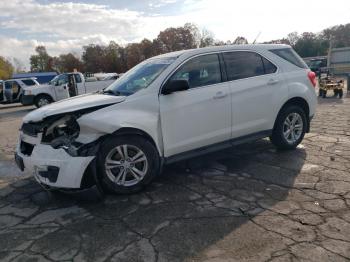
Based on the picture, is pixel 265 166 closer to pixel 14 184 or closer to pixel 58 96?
pixel 14 184

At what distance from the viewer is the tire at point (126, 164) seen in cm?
395

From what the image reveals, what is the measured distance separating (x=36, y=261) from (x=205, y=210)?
1784mm

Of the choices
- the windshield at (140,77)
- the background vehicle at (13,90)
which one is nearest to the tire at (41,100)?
the background vehicle at (13,90)

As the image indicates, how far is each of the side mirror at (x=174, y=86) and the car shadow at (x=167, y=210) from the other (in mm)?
→ 1295

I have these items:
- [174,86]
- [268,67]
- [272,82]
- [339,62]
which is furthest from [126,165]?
[339,62]

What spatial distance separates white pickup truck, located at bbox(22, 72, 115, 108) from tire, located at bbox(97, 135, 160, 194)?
12603 millimetres

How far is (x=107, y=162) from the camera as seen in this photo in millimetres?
3965

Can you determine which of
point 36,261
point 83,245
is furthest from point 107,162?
point 36,261

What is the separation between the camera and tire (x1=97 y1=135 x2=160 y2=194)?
3949 mm

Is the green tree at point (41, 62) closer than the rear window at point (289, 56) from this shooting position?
No

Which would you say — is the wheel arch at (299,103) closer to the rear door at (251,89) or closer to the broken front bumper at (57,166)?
the rear door at (251,89)

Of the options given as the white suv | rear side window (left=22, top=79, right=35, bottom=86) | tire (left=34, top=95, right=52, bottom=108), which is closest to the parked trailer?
the white suv

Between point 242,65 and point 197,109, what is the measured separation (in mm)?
1180

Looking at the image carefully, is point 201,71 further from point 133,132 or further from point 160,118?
point 133,132
